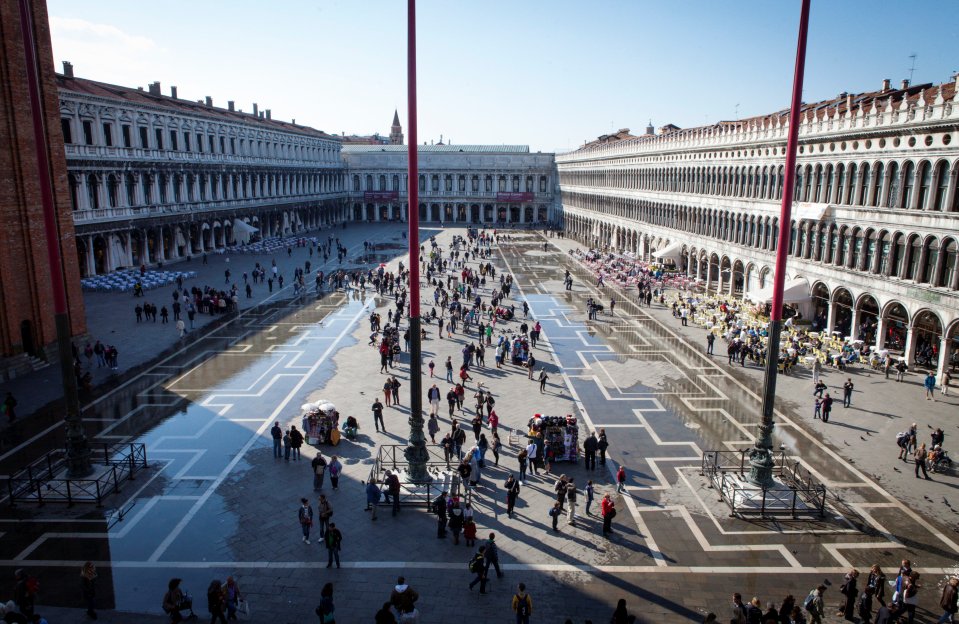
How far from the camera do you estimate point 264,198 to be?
254 feet

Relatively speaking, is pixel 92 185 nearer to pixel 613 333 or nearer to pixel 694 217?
pixel 613 333

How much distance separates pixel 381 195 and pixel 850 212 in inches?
3684

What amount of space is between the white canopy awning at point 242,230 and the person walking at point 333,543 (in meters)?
60.8

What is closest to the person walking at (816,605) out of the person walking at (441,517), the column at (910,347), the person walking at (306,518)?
the person walking at (441,517)

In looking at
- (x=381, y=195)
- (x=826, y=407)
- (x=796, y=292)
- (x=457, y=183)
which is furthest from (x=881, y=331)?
(x=381, y=195)

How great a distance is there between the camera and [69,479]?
1661 cm

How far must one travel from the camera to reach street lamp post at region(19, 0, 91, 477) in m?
15.5

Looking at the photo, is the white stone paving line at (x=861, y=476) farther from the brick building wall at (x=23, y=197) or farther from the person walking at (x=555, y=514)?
the brick building wall at (x=23, y=197)

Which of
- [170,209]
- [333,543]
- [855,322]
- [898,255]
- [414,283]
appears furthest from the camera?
[170,209]

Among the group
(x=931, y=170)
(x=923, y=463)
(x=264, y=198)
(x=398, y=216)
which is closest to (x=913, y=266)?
(x=931, y=170)

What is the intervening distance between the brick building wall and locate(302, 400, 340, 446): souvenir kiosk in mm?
15399

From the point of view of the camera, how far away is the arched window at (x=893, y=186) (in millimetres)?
28672

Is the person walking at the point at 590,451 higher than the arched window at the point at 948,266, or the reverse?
the arched window at the point at 948,266

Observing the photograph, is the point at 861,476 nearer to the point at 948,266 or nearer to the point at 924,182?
the point at 948,266
